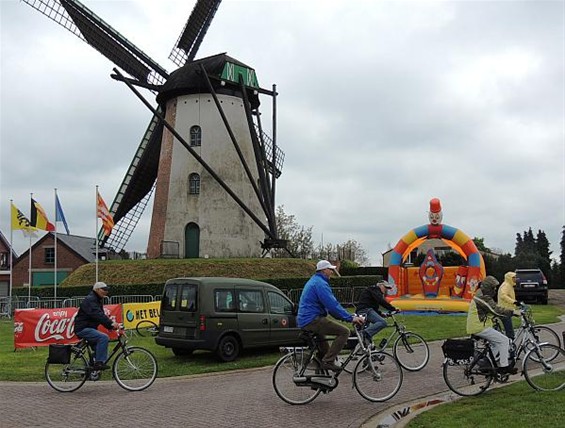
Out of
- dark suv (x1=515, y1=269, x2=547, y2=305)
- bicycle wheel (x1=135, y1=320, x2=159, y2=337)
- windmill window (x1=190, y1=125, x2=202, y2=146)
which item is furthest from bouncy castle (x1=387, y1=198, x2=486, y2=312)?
windmill window (x1=190, y1=125, x2=202, y2=146)

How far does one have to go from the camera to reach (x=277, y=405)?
8.97 meters

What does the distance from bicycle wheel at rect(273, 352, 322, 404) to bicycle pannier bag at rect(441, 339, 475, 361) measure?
6.61 feet

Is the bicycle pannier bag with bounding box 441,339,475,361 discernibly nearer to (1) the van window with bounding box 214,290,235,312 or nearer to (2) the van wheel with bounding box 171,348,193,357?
(1) the van window with bounding box 214,290,235,312

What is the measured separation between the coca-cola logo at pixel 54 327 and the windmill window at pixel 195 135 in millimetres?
20900

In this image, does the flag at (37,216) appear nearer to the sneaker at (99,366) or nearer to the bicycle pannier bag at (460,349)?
the sneaker at (99,366)

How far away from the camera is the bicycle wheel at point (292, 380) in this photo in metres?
8.85

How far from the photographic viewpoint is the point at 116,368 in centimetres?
1037

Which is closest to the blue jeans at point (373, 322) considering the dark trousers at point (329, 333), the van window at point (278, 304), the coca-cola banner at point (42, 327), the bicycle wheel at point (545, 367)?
the dark trousers at point (329, 333)

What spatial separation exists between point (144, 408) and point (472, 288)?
19.1 m

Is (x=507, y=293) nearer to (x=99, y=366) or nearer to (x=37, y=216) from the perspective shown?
(x=99, y=366)

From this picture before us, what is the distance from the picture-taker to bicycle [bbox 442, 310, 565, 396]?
9055 millimetres

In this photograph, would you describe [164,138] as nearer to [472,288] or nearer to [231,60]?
[231,60]

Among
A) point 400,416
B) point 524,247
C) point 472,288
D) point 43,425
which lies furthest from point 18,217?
point 524,247

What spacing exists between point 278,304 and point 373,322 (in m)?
3.48
